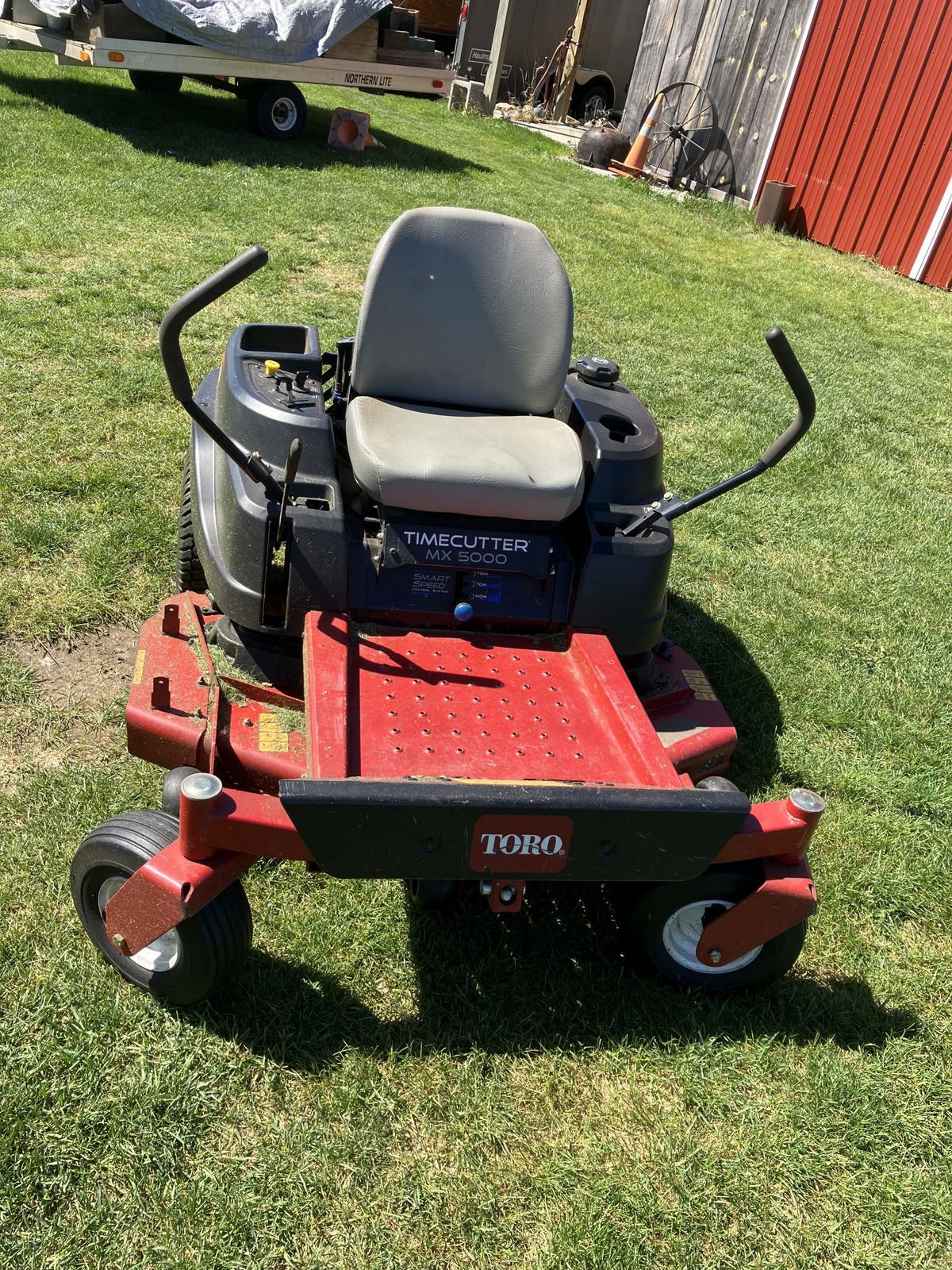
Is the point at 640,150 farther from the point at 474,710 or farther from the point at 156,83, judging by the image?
the point at 474,710

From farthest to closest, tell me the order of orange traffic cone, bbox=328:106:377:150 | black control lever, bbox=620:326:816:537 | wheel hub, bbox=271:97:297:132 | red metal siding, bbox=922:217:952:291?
orange traffic cone, bbox=328:106:377:150, wheel hub, bbox=271:97:297:132, red metal siding, bbox=922:217:952:291, black control lever, bbox=620:326:816:537

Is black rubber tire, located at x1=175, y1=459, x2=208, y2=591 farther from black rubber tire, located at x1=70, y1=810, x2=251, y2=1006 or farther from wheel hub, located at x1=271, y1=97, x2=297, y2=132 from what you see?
wheel hub, located at x1=271, y1=97, x2=297, y2=132

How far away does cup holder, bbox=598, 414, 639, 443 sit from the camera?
10.1ft

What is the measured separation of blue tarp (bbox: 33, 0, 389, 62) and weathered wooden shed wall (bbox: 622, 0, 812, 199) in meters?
3.73

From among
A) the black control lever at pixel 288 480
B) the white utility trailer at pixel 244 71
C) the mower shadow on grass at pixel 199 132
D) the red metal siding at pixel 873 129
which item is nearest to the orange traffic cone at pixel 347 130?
the mower shadow on grass at pixel 199 132

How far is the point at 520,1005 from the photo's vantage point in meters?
2.53

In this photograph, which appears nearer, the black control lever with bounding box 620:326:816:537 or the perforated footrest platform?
the perforated footrest platform

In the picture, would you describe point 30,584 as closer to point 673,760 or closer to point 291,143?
point 673,760

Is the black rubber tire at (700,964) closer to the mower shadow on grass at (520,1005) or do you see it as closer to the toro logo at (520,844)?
the mower shadow on grass at (520,1005)

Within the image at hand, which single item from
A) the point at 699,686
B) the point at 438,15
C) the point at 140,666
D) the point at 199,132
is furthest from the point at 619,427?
the point at 438,15

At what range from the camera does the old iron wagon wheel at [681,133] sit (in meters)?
11.1

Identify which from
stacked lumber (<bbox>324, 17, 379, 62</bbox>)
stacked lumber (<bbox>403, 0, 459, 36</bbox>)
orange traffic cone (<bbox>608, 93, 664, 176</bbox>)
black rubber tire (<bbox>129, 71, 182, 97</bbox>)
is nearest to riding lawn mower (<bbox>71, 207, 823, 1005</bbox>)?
stacked lumber (<bbox>324, 17, 379, 62</bbox>)

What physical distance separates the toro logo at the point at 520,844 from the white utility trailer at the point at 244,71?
316 inches

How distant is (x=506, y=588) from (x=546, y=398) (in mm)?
683
